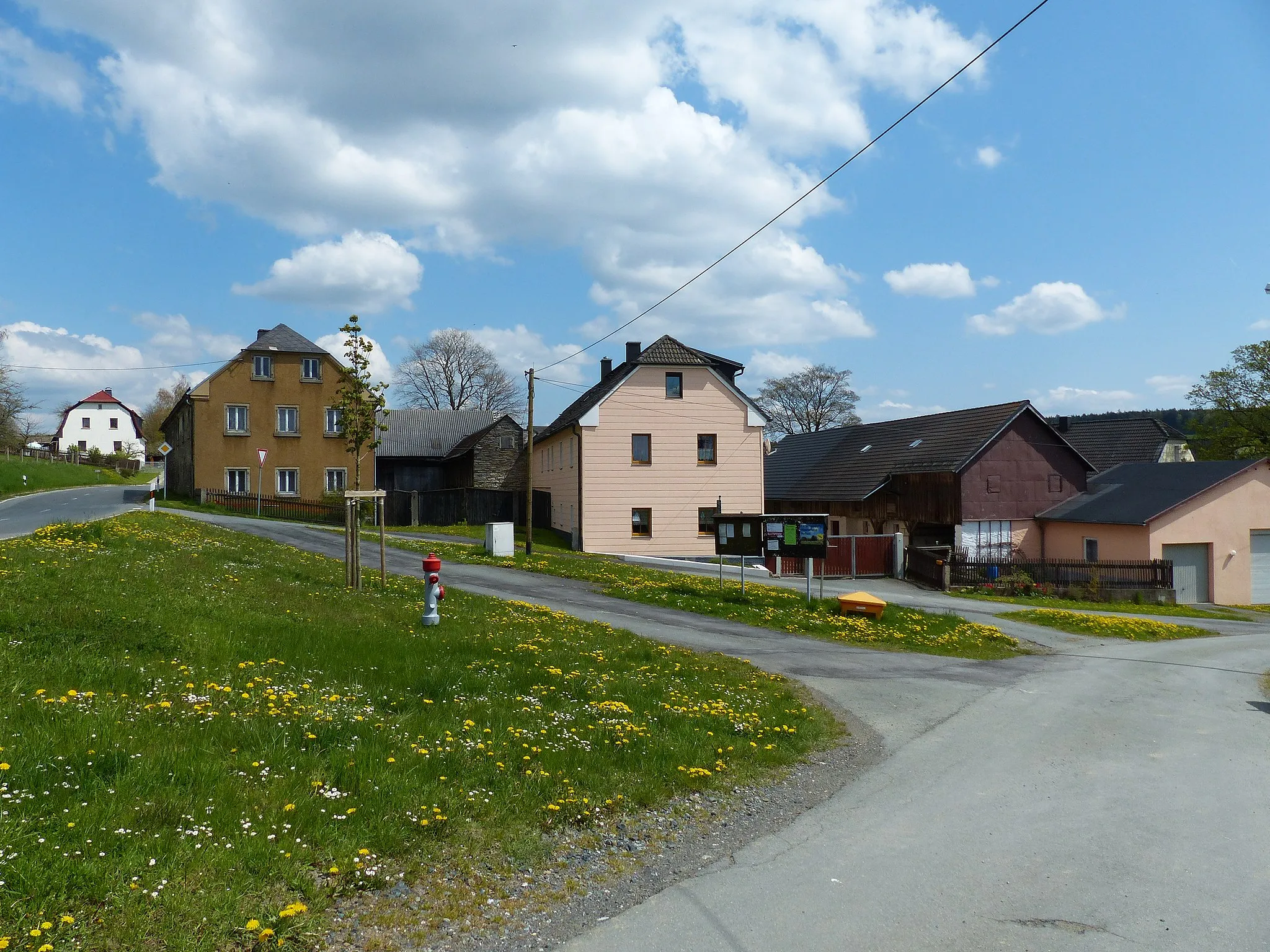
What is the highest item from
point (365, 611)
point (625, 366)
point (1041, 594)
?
point (625, 366)

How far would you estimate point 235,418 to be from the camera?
4631 cm

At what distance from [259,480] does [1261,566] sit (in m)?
47.5

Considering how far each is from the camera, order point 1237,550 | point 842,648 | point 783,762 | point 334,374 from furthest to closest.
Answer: point 334,374 < point 1237,550 < point 842,648 < point 783,762

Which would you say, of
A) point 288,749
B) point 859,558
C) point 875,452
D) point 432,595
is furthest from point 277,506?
point 288,749

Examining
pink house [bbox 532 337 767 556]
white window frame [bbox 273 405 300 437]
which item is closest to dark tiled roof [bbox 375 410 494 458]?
white window frame [bbox 273 405 300 437]

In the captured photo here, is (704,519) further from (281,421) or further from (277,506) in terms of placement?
(281,421)

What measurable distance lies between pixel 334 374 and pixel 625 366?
17.4 m

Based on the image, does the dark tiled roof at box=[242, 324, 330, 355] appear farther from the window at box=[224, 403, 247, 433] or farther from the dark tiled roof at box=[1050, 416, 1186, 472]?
the dark tiled roof at box=[1050, 416, 1186, 472]

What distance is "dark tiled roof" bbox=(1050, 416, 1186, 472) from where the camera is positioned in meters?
58.6

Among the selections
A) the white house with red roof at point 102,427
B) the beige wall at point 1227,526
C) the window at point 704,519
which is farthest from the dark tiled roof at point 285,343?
the white house with red roof at point 102,427

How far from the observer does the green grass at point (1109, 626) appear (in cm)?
2291

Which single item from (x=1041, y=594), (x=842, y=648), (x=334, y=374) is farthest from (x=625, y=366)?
(x=842, y=648)

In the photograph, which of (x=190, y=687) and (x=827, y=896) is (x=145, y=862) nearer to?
(x=190, y=687)

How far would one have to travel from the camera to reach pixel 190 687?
738cm
